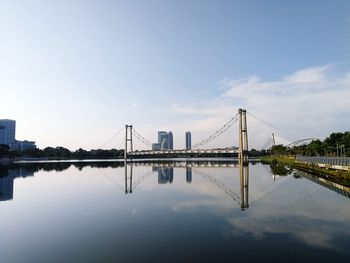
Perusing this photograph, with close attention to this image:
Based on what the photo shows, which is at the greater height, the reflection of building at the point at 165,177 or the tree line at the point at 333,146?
the tree line at the point at 333,146

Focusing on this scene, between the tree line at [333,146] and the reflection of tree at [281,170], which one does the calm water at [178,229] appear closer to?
the reflection of tree at [281,170]

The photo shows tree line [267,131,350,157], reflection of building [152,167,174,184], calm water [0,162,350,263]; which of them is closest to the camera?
calm water [0,162,350,263]

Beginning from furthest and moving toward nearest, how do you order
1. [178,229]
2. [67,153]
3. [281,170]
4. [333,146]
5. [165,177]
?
1. [67,153]
2. [333,146]
3. [281,170]
4. [165,177]
5. [178,229]

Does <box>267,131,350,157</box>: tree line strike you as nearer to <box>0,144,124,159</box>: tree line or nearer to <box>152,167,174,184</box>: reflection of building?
<box>152,167,174,184</box>: reflection of building

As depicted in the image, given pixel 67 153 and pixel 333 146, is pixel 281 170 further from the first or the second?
pixel 67 153

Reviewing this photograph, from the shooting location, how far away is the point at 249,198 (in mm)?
22938

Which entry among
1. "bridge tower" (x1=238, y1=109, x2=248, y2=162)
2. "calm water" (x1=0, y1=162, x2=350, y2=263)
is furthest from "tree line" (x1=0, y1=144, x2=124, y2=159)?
"calm water" (x1=0, y1=162, x2=350, y2=263)

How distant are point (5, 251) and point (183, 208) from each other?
10.0 m

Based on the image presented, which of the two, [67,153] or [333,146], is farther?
[67,153]

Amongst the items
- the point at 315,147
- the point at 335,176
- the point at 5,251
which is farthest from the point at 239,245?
the point at 315,147

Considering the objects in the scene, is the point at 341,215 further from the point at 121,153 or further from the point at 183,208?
the point at 121,153

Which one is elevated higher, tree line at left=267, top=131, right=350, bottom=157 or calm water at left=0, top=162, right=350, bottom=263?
tree line at left=267, top=131, right=350, bottom=157

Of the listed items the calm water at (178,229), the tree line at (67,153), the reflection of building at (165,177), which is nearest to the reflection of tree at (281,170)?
the reflection of building at (165,177)

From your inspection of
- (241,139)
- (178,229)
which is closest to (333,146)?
(241,139)
